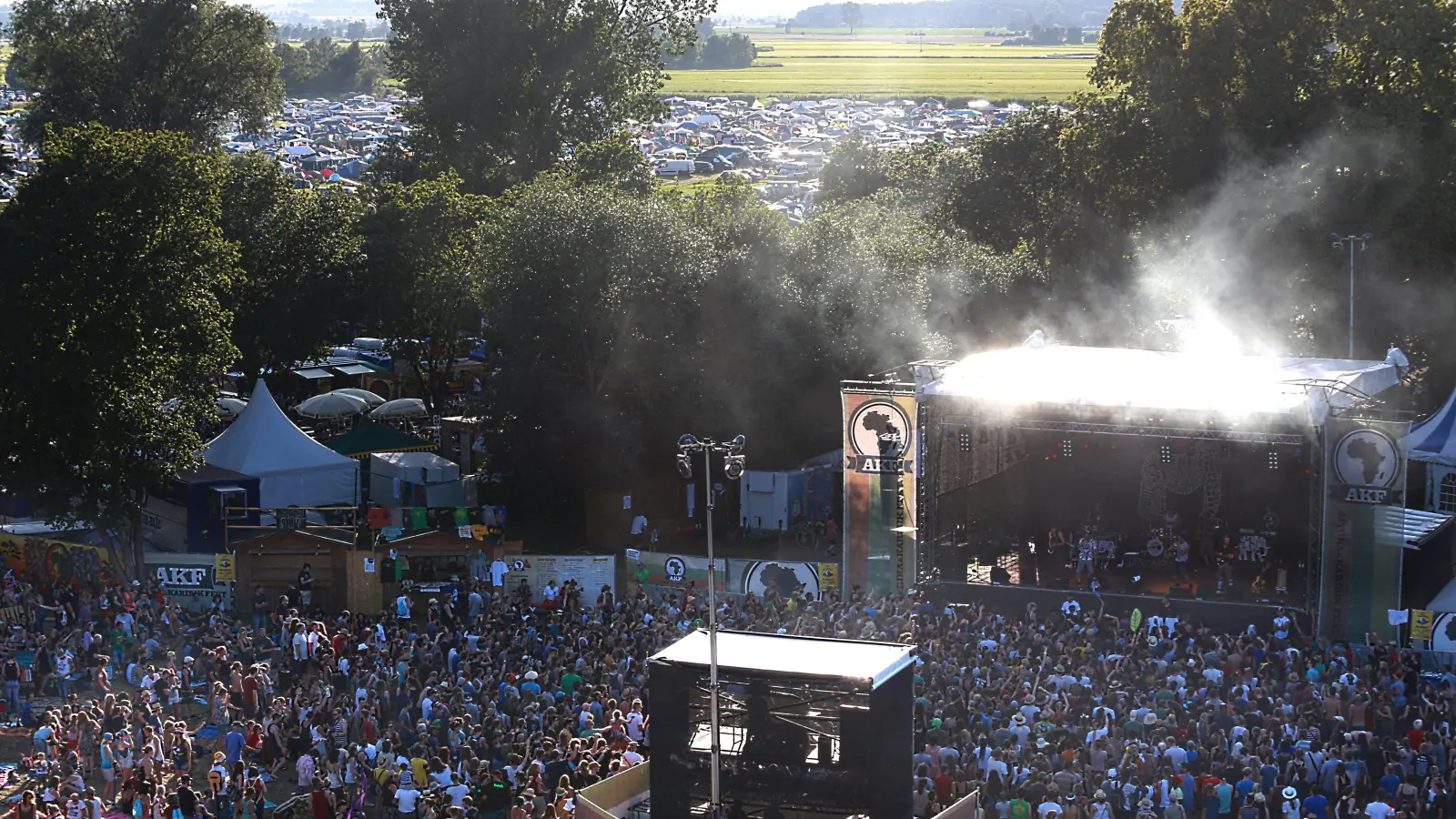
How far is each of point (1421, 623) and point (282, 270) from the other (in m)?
25.2

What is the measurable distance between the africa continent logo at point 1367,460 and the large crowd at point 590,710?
7.35 feet

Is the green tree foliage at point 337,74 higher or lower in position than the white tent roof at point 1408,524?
higher

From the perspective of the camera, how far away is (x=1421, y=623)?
68.0 ft

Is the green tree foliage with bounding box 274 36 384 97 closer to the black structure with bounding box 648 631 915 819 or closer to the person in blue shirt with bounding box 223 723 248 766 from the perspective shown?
the person in blue shirt with bounding box 223 723 248 766

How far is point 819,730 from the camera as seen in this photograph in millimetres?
13086

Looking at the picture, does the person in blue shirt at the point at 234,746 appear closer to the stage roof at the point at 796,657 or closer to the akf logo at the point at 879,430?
the stage roof at the point at 796,657

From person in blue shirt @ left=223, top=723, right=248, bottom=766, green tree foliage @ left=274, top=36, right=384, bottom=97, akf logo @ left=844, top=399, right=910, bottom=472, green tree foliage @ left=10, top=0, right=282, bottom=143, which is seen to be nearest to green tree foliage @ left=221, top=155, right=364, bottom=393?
green tree foliage @ left=10, top=0, right=282, bottom=143

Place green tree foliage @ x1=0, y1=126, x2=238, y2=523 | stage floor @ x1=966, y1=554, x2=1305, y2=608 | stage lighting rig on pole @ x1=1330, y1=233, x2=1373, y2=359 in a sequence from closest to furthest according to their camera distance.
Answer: stage floor @ x1=966, y1=554, x2=1305, y2=608, green tree foliage @ x1=0, y1=126, x2=238, y2=523, stage lighting rig on pole @ x1=1330, y1=233, x2=1373, y2=359

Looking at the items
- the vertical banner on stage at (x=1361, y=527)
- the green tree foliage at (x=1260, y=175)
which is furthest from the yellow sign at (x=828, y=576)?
the green tree foliage at (x=1260, y=175)

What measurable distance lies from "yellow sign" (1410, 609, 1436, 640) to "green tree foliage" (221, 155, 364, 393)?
24310 mm

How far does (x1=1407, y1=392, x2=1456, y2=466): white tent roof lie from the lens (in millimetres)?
26125

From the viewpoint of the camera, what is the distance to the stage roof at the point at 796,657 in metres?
12.9

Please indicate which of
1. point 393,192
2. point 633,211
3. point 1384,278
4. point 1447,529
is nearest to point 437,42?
point 393,192

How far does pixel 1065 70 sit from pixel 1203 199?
157066mm
